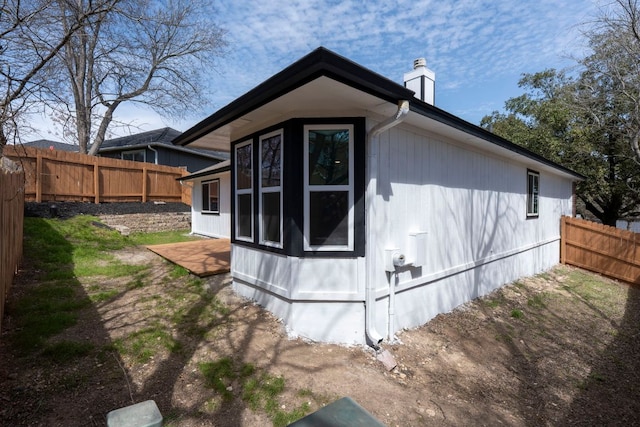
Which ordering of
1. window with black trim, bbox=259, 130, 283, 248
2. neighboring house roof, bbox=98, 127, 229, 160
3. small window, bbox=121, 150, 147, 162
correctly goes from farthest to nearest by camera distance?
1. small window, bbox=121, 150, 147, 162
2. neighboring house roof, bbox=98, 127, 229, 160
3. window with black trim, bbox=259, 130, 283, 248

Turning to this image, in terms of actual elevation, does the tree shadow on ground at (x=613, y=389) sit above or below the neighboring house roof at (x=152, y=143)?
below

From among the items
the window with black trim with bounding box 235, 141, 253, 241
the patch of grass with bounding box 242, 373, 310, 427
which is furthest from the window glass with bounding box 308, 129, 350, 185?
the patch of grass with bounding box 242, 373, 310, 427

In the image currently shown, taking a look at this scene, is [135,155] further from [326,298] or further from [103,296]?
[326,298]

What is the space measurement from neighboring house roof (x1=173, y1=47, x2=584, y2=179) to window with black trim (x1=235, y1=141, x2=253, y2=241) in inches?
11.5

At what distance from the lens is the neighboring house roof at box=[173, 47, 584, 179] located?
269 cm

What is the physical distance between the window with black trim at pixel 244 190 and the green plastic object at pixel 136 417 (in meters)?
3.65

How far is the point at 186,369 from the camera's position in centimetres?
319

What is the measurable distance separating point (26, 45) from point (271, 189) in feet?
12.9

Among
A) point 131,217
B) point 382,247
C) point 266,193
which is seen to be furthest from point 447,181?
point 131,217

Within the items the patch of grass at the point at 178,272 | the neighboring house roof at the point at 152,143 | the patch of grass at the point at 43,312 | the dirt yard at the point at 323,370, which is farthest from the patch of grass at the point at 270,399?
the neighboring house roof at the point at 152,143

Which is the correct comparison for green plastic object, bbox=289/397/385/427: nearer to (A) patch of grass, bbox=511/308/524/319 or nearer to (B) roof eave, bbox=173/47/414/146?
(B) roof eave, bbox=173/47/414/146

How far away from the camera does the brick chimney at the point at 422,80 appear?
5.95 m

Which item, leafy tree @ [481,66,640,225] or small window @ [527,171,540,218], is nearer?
small window @ [527,171,540,218]

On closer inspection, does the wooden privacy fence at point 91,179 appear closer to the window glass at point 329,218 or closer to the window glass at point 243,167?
the window glass at point 243,167
